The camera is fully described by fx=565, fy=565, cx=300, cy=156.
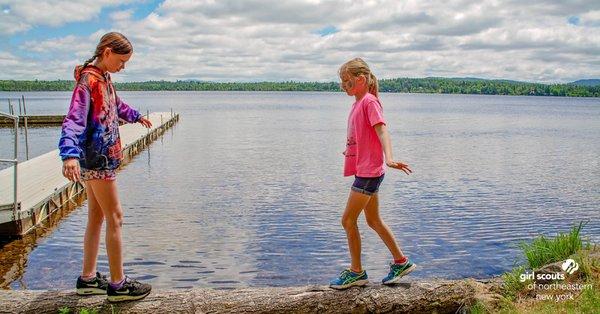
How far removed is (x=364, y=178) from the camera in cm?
511

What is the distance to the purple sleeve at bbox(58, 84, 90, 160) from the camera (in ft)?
14.1

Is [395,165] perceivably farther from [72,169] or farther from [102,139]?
[72,169]

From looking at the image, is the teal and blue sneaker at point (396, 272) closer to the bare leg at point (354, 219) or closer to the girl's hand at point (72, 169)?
the bare leg at point (354, 219)

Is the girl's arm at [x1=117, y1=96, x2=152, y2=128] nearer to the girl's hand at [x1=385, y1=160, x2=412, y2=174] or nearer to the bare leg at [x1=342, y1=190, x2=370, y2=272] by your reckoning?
the bare leg at [x1=342, y1=190, x2=370, y2=272]

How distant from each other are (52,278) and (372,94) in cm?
666

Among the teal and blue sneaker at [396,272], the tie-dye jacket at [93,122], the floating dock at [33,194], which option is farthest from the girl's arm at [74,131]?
the floating dock at [33,194]

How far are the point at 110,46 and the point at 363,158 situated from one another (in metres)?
2.40

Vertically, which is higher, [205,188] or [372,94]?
[372,94]

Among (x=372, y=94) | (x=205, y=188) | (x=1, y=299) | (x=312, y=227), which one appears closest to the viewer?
(x=1, y=299)

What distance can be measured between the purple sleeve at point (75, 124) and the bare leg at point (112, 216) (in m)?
0.41

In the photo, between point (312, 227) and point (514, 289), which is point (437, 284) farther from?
point (312, 227)

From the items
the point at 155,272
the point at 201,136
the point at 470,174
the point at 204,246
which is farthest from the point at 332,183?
the point at 201,136

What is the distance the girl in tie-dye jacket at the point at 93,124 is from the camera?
4.50m

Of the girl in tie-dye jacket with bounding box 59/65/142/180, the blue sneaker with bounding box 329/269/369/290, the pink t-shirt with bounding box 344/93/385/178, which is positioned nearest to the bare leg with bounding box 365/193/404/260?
the pink t-shirt with bounding box 344/93/385/178
